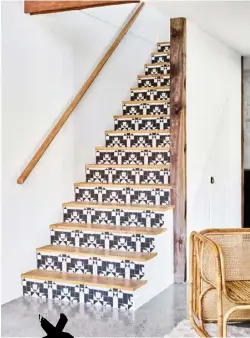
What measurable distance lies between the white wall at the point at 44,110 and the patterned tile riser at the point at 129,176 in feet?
0.52

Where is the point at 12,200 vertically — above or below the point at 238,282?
above

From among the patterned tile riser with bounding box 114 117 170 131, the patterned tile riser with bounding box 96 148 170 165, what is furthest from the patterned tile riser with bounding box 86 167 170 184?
the patterned tile riser with bounding box 114 117 170 131

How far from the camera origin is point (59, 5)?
4590 mm

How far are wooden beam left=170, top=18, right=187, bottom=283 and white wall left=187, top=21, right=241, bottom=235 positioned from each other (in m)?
0.14

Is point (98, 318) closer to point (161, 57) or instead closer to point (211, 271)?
point (211, 271)

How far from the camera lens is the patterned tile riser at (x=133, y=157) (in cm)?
574

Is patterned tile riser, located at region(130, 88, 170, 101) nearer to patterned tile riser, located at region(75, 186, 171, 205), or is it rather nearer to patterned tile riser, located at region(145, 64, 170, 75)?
patterned tile riser, located at region(145, 64, 170, 75)

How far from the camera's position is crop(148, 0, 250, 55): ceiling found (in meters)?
4.60

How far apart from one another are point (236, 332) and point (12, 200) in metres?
2.18

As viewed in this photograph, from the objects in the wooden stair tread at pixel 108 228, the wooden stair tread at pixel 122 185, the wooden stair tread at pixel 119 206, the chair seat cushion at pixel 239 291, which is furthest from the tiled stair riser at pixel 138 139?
the chair seat cushion at pixel 239 291

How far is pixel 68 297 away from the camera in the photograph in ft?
14.7

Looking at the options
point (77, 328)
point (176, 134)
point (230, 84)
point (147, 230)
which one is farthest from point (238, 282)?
point (230, 84)

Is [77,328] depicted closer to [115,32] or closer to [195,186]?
[195,186]

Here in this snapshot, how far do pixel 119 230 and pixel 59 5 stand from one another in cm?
206
